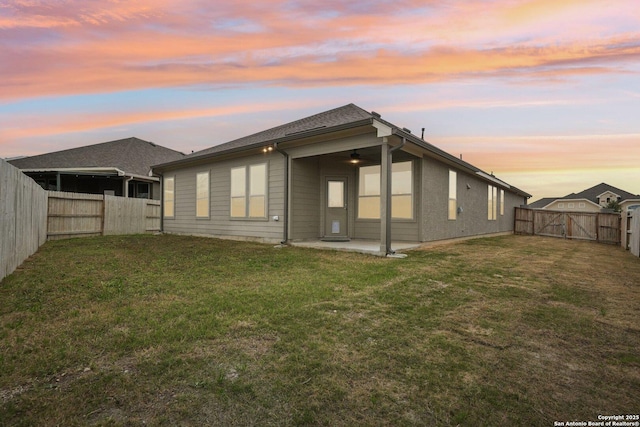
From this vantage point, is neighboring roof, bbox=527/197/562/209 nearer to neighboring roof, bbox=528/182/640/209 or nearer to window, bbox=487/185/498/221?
neighboring roof, bbox=528/182/640/209

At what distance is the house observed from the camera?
9.10m

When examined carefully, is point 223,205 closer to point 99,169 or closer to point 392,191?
point 392,191

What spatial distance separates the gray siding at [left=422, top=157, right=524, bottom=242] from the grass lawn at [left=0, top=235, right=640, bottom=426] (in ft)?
16.0

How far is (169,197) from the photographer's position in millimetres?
14148

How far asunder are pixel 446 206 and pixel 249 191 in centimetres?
681

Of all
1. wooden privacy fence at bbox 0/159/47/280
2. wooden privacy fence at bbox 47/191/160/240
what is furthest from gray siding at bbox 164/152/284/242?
wooden privacy fence at bbox 0/159/47/280

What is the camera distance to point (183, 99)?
1095 centimetres

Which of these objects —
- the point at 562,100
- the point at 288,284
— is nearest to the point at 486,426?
the point at 288,284

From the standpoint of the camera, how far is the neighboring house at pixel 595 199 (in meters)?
39.7

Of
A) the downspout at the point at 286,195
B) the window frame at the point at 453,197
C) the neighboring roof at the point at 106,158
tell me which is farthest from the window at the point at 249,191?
the neighboring roof at the point at 106,158

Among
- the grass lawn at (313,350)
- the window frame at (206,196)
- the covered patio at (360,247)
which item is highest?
the window frame at (206,196)

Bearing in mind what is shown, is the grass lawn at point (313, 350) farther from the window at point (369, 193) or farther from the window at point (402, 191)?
the window at point (369, 193)

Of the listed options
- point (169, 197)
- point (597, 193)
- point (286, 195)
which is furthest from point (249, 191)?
point (597, 193)

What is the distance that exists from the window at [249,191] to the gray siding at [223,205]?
0.19 m
